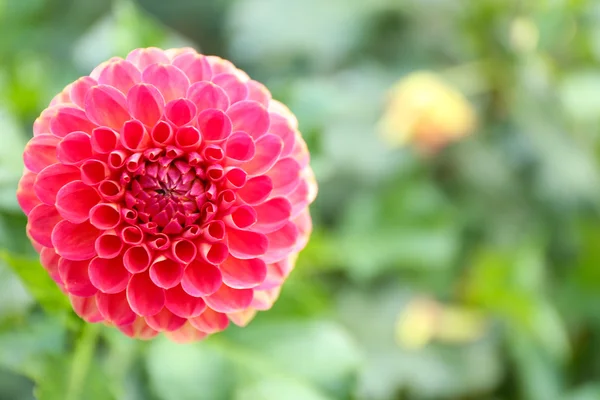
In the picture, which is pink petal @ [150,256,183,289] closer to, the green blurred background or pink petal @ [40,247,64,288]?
pink petal @ [40,247,64,288]

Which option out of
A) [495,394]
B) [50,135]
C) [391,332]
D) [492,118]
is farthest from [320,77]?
[50,135]

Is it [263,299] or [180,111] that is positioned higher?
[180,111]

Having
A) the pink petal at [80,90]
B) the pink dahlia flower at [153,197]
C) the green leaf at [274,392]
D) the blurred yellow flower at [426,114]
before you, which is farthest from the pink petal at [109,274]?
the blurred yellow flower at [426,114]

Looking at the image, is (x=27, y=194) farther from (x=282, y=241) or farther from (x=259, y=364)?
(x=259, y=364)

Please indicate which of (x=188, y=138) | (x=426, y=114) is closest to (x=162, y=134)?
(x=188, y=138)

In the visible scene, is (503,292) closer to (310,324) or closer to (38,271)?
(310,324)

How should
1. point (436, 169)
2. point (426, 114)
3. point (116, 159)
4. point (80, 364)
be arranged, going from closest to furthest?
point (116, 159) < point (80, 364) < point (426, 114) < point (436, 169)
